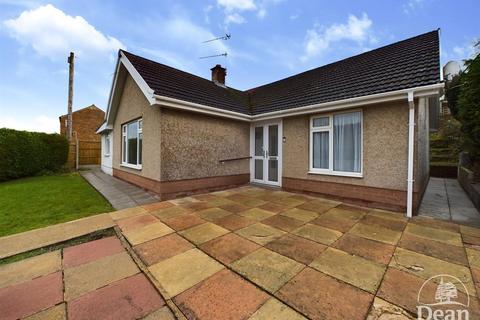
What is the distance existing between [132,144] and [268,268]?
8403 millimetres

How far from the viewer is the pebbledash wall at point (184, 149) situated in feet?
21.4

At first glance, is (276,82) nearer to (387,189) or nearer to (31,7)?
(387,189)

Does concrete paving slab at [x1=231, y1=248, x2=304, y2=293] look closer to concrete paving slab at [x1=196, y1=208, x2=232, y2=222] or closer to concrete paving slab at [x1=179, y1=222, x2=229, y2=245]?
concrete paving slab at [x1=179, y1=222, x2=229, y2=245]

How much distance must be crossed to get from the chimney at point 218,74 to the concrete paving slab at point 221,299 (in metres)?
11.2

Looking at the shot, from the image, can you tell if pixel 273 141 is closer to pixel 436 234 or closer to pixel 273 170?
pixel 273 170

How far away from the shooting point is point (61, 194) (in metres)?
7.25

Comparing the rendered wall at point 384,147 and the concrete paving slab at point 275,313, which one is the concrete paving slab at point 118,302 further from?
the rendered wall at point 384,147

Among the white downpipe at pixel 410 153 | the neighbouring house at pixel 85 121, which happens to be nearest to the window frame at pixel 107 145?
the white downpipe at pixel 410 153

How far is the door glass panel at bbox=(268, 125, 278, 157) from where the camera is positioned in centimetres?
840

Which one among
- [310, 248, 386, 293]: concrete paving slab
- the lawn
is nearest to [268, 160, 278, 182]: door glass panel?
[310, 248, 386, 293]: concrete paving slab

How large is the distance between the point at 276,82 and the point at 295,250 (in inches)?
406

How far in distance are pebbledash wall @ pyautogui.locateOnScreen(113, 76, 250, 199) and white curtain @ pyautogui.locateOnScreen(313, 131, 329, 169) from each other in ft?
10.2

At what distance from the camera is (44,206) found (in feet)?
19.3

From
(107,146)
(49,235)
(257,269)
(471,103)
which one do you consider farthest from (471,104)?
(107,146)
